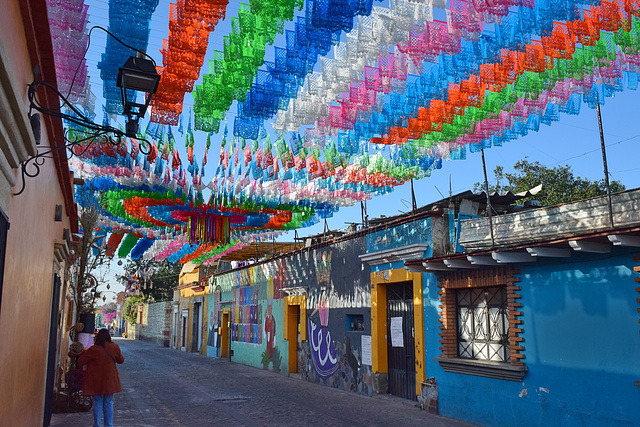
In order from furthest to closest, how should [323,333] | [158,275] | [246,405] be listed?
[158,275] < [323,333] < [246,405]

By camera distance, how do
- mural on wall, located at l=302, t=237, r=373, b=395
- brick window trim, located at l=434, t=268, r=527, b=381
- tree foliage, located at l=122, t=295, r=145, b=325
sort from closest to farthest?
brick window trim, located at l=434, t=268, r=527, b=381 → mural on wall, located at l=302, t=237, r=373, b=395 → tree foliage, located at l=122, t=295, r=145, b=325

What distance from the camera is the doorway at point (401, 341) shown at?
11625 millimetres

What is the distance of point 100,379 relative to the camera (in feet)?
25.2

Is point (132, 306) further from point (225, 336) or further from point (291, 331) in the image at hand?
point (291, 331)

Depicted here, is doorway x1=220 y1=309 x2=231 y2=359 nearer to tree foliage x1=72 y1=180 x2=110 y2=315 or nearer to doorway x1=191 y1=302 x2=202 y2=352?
doorway x1=191 y1=302 x2=202 y2=352

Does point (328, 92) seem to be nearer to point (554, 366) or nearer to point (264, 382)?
point (554, 366)

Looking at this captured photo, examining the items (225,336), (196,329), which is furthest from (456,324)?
(196,329)

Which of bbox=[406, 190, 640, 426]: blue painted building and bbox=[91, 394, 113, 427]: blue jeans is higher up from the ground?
bbox=[406, 190, 640, 426]: blue painted building

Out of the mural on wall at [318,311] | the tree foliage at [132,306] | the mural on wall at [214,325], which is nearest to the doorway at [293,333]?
the mural on wall at [318,311]

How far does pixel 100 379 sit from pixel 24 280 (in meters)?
3.66

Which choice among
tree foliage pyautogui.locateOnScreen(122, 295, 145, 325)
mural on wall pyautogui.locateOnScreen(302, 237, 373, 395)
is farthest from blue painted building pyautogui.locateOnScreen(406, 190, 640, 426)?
tree foliage pyautogui.locateOnScreen(122, 295, 145, 325)

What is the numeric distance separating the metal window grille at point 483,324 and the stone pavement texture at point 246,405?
132cm

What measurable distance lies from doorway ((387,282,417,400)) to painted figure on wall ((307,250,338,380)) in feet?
9.38

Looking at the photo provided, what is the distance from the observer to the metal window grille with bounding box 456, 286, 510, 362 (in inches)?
363
